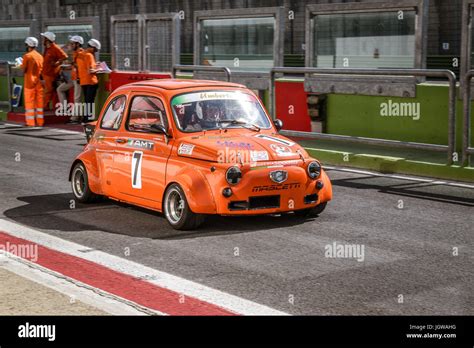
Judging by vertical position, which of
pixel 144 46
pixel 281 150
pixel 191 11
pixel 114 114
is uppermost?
pixel 191 11

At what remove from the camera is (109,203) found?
38.1 feet

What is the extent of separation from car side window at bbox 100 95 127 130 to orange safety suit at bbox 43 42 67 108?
12.6 metres

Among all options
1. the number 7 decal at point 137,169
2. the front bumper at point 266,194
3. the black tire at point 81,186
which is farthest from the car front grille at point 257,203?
the black tire at point 81,186

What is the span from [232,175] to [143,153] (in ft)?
4.84

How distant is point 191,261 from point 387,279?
187 centimetres

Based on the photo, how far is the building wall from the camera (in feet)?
69.5

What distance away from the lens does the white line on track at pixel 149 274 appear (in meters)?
6.83

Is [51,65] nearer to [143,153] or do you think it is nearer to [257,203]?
[143,153]

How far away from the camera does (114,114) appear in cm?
1129

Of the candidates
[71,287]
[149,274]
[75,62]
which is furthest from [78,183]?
[75,62]

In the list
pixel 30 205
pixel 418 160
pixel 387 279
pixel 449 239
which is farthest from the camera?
pixel 418 160

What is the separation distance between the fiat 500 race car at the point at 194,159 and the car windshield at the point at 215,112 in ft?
0.04

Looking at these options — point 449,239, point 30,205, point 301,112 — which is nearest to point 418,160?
point 301,112
